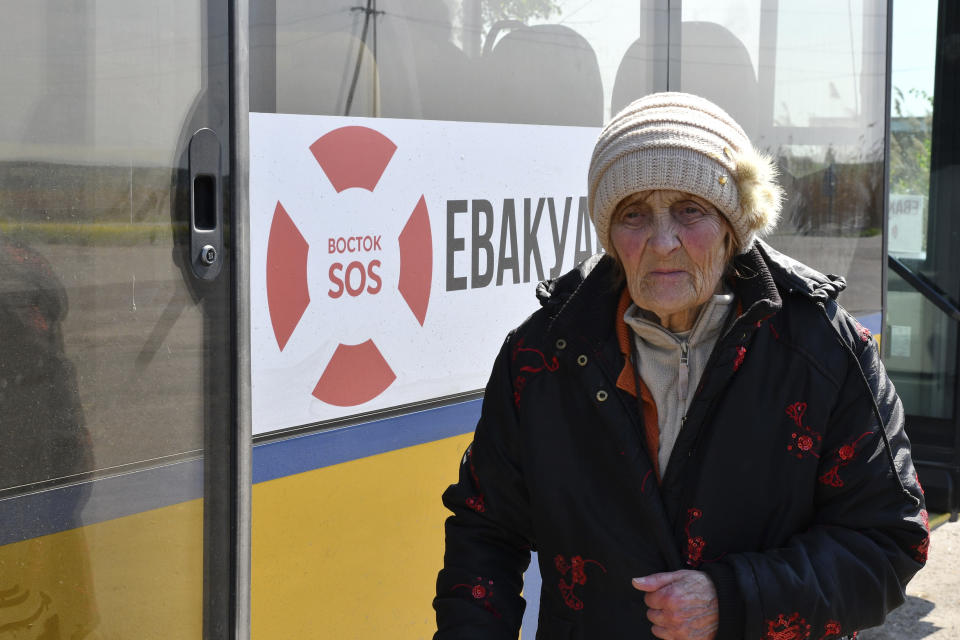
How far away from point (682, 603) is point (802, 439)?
1.00 ft

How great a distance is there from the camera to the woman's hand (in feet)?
5.36

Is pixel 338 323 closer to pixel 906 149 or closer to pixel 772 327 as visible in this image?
pixel 772 327

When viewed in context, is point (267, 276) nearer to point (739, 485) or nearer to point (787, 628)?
point (739, 485)

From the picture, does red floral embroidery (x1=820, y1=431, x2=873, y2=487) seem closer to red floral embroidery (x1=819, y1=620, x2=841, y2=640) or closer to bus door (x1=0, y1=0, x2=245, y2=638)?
red floral embroidery (x1=819, y1=620, x2=841, y2=640)

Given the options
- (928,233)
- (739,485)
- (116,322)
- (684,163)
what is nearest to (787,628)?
(739,485)

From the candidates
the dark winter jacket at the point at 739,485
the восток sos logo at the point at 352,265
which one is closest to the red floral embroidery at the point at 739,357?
the dark winter jacket at the point at 739,485

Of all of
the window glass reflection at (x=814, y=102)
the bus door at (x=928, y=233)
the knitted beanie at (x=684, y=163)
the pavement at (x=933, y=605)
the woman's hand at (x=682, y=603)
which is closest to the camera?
the woman's hand at (x=682, y=603)

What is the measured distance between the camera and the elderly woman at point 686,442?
1.69 meters

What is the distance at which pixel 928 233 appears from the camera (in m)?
5.37

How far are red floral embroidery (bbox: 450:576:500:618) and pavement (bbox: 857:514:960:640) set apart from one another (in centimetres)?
273

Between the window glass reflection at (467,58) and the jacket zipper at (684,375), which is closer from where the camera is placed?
the jacket zipper at (684,375)

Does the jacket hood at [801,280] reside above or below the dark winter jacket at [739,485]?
above

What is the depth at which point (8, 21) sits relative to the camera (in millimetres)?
1606

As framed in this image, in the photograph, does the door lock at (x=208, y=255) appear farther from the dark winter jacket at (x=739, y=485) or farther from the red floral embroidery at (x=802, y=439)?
the red floral embroidery at (x=802, y=439)
